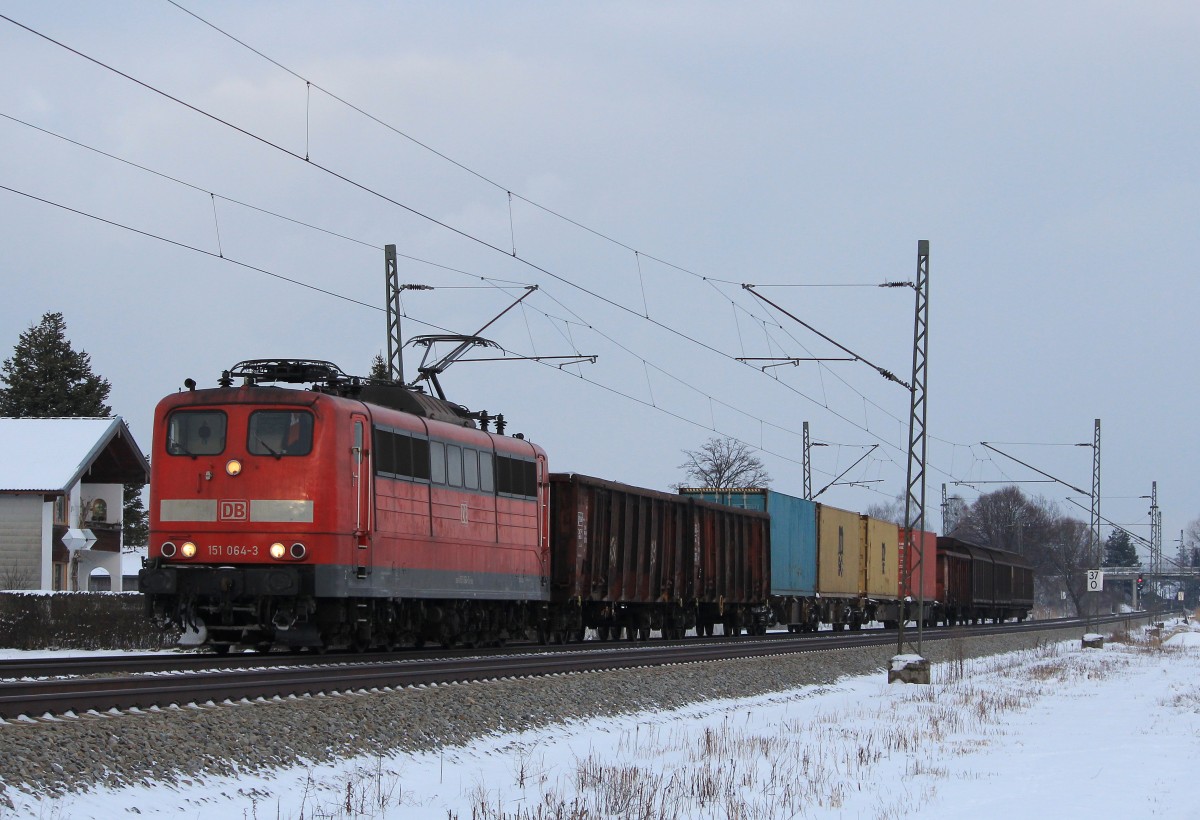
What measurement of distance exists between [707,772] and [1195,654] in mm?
36631

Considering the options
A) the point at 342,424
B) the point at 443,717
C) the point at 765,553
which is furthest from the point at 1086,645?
the point at 443,717

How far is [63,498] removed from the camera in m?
43.3

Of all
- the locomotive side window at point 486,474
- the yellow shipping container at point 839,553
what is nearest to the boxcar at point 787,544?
the yellow shipping container at point 839,553

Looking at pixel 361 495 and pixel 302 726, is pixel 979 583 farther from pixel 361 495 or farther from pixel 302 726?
pixel 302 726

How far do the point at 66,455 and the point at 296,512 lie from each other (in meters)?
26.9

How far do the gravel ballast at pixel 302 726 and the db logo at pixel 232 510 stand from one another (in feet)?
14.9

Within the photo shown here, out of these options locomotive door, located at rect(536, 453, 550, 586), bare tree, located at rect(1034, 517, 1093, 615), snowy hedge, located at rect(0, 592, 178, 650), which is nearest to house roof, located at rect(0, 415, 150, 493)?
snowy hedge, located at rect(0, 592, 178, 650)

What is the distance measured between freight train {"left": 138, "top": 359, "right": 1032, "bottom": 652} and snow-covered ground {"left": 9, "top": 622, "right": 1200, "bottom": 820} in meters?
4.49

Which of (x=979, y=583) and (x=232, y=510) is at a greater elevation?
(x=232, y=510)

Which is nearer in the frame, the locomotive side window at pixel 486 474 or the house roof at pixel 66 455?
the locomotive side window at pixel 486 474

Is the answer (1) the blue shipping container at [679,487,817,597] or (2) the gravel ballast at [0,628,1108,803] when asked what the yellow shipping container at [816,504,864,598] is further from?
(2) the gravel ballast at [0,628,1108,803]

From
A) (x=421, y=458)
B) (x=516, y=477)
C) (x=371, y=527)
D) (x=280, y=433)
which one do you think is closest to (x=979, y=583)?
(x=516, y=477)

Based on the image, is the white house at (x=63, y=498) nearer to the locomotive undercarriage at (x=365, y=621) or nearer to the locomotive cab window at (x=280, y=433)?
the locomotive undercarriage at (x=365, y=621)

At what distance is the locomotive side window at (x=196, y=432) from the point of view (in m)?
19.2
